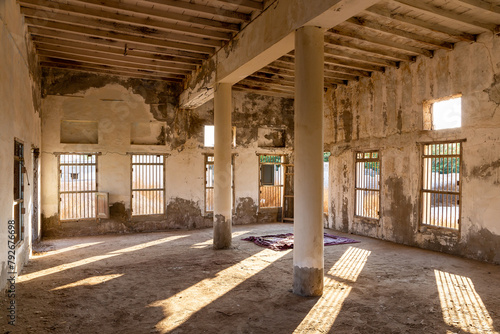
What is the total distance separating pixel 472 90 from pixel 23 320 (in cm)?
780

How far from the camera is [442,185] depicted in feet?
24.2

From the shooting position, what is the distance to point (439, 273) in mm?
5691

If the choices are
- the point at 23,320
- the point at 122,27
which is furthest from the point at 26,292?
the point at 122,27

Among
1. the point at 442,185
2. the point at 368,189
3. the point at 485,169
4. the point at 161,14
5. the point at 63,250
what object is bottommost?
the point at 63,250

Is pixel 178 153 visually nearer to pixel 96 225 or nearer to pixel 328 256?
pixel 96 225

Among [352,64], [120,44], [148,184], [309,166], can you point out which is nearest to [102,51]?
[120,44]

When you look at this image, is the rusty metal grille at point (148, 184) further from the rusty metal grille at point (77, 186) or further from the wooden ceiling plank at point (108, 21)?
the wooden ceiling plank at point (108, 21)

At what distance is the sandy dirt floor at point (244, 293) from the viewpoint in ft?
12.2

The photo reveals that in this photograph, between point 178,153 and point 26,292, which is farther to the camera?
point 178,153

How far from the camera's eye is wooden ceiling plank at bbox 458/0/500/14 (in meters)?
5.23

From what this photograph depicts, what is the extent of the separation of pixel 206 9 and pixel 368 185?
600 centimetres

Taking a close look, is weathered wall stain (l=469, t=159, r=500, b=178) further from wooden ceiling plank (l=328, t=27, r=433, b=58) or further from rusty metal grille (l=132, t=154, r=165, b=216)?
rusty metal grille (l=132, t=154, r=165, b=216)

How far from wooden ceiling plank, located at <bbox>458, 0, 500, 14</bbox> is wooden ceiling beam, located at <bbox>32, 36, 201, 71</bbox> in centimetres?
546

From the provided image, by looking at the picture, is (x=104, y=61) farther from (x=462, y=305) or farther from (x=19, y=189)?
(x=462, y=305)
